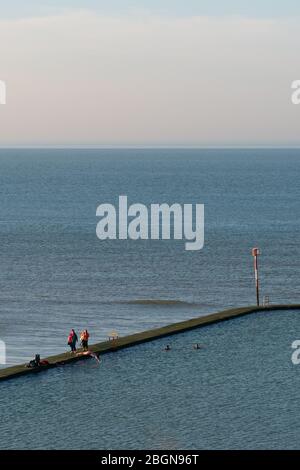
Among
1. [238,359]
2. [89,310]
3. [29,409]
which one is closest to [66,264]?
[89,310]

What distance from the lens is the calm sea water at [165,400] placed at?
4247 centimetres

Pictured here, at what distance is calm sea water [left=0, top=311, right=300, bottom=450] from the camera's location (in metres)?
42.5

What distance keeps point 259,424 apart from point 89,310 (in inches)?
1992

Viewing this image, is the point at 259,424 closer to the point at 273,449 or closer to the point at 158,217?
the point at 273,449
